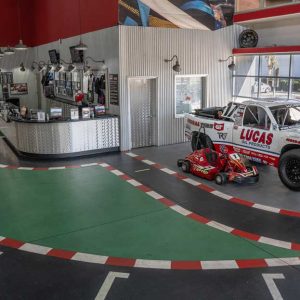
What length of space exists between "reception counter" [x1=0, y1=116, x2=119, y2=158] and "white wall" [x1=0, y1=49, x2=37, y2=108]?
1087 centimetres

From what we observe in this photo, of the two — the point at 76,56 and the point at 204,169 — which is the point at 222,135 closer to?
the point at 204,169

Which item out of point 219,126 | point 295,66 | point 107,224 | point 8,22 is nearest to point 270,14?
point 295,66

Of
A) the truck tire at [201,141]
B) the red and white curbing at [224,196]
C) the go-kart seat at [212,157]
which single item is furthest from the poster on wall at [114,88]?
the go-kart seat at [212,157]

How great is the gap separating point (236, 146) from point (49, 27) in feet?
42.6

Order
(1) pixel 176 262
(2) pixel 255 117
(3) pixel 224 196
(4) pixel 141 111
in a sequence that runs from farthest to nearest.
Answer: (4) pixel 141 111
(2) pixel 255 117
(3) pixel 224 196
(1) pixel 176 262

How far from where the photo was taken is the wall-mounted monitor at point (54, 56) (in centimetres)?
1816

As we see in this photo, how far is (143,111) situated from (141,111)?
90 mm

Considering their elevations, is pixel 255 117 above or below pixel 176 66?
below

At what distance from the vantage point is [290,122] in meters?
9.30

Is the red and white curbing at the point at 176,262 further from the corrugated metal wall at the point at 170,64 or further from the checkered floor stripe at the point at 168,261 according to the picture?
the corrugated metal wall at the point at 170,64

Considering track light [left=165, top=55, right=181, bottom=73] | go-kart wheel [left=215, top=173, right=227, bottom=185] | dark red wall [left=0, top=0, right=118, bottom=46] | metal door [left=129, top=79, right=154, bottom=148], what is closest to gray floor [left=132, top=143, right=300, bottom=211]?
go-kart wheel [left=215, top=173, right=227, bottom=185]

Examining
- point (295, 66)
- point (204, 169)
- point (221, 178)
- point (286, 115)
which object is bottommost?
point (221, 178)

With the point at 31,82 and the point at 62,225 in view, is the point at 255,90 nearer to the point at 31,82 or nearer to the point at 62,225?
the point at 62,225

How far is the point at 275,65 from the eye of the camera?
13.7 m
